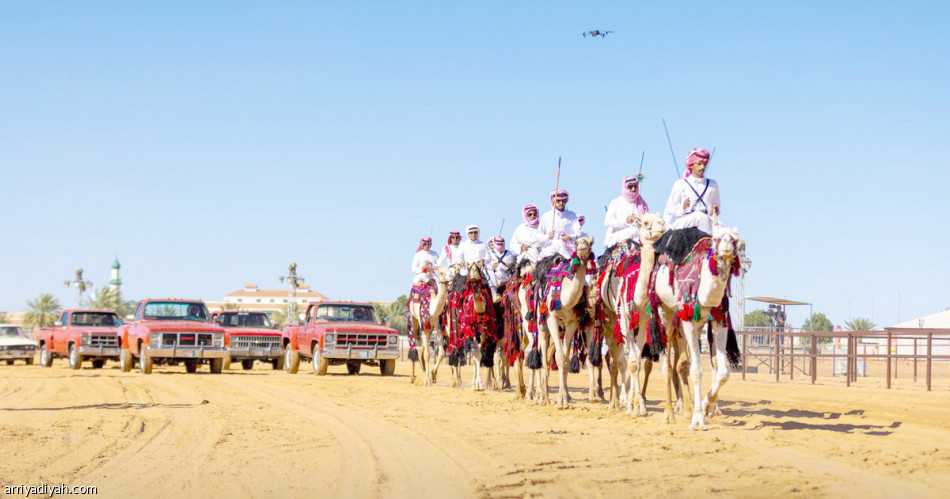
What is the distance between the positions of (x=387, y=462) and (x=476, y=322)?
400 inches

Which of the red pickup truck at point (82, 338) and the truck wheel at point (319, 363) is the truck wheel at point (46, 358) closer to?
the red pickup truck at point (82, 338)

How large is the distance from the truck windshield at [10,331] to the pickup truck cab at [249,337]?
10.5m

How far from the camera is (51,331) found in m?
33.0

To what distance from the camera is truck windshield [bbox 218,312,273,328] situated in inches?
1235

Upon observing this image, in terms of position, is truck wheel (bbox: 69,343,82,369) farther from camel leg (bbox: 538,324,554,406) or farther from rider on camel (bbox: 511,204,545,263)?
camel leg (bbox: 538,324,554,406)

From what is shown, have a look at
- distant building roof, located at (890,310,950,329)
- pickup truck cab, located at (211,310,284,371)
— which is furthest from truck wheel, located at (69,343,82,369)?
distant building roof, located at (890,310,950,329)

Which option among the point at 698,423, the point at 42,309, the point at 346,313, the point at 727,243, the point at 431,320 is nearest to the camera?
the point at 727,243

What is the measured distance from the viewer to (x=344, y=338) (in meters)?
26.5

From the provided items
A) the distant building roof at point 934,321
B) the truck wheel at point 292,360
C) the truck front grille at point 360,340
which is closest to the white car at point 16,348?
the truck wheel at point 292,360

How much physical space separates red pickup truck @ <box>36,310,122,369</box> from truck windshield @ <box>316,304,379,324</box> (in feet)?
21.5

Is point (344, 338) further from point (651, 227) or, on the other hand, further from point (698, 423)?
point (698, 423)

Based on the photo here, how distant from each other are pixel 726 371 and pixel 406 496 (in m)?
5.18

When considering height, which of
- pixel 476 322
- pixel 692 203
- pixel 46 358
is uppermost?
pixel 692 203

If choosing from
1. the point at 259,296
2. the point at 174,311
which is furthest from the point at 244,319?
the point at 259,296
